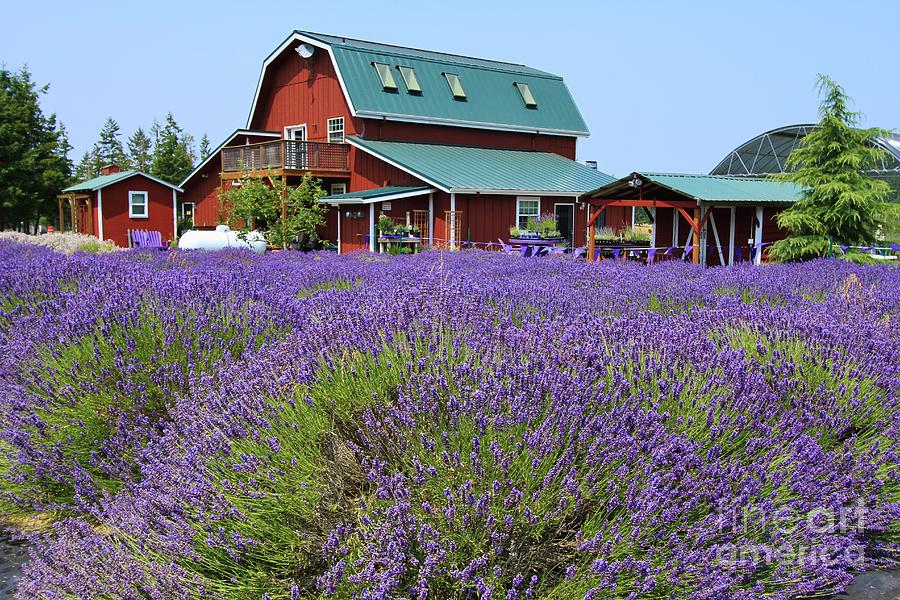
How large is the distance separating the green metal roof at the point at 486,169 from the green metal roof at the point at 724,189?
5.35 metres

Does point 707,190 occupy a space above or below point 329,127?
below

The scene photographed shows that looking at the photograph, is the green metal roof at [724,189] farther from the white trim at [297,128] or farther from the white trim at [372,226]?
the white trim at [297,128]

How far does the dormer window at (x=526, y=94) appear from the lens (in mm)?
31816

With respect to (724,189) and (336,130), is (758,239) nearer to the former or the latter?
(724,189)

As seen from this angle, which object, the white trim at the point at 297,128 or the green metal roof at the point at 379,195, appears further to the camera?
the white trim at the point at 297,128

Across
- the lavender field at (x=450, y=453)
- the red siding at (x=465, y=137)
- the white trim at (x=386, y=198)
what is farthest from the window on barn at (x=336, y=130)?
the lavender field at (x=450, y=453)

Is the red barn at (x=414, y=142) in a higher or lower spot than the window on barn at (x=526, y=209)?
higher

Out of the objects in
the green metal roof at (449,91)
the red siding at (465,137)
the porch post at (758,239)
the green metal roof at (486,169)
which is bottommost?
the porch post at (758,239)

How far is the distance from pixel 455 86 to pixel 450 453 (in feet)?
92.7

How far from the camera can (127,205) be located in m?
34.0

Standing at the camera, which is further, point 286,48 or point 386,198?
point 286,48

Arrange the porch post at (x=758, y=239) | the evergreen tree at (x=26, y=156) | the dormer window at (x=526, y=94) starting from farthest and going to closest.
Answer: the evergreen tree at (x=26, y=156) < the dormer window at (x=526, y=94) < the porch post at (x=758, y=239)

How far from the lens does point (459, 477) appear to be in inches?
118

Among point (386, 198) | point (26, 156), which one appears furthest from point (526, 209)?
point (26, 156)
